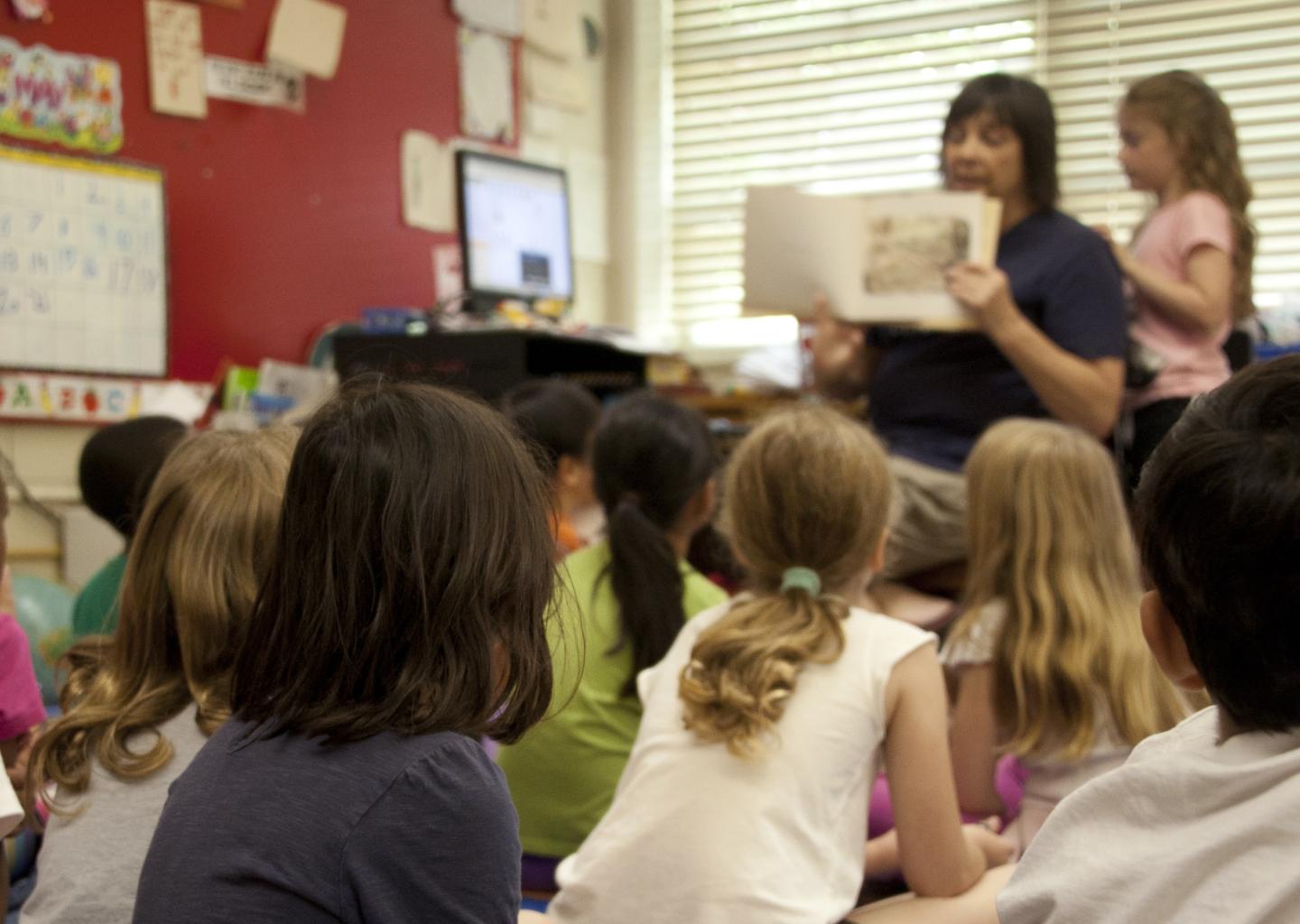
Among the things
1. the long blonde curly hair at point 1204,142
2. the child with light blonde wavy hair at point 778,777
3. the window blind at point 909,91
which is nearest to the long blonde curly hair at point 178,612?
the child with light blonde wavy hair at point 778,777

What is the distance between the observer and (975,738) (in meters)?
1.74

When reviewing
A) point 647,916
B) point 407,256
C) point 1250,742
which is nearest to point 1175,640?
point 1250,742

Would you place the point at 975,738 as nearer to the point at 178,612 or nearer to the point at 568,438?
the point at 568,438

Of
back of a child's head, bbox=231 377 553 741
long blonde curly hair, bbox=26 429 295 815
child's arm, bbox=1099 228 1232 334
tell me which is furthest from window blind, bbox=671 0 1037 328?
back of a child's head, bbox=231 377 553 741

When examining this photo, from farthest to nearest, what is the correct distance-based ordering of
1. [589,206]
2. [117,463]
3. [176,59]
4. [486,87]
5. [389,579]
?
[589,206] → [486,87] → [176,59] → [117,463] → [389,579]

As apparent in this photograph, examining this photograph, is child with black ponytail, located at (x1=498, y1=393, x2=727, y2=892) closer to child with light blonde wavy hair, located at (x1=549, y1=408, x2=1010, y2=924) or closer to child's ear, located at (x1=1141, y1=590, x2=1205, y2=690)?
child with light blonde wavy hair, located at (x1=549, y1=408, x2=1010, y2=924)

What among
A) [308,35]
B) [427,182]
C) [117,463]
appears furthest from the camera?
[427,182]

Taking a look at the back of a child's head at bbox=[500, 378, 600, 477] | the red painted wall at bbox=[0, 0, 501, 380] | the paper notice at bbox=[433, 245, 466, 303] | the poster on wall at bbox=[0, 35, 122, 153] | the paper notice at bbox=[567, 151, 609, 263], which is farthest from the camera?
the paper notice at bbox=[567, 151, 609, 263]

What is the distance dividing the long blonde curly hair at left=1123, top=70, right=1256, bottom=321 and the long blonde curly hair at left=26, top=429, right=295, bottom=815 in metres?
1.87

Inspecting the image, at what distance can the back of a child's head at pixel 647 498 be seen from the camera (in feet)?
5.71

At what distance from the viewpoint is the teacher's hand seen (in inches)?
91.0

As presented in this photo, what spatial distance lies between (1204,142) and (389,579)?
210 centimetres

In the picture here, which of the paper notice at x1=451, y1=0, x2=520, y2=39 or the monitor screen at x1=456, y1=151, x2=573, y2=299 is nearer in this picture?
the monitor screen at x1=456, y1=151, x2=573, y2=299

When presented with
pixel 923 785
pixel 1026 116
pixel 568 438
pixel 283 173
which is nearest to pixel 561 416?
pixel 568 438
